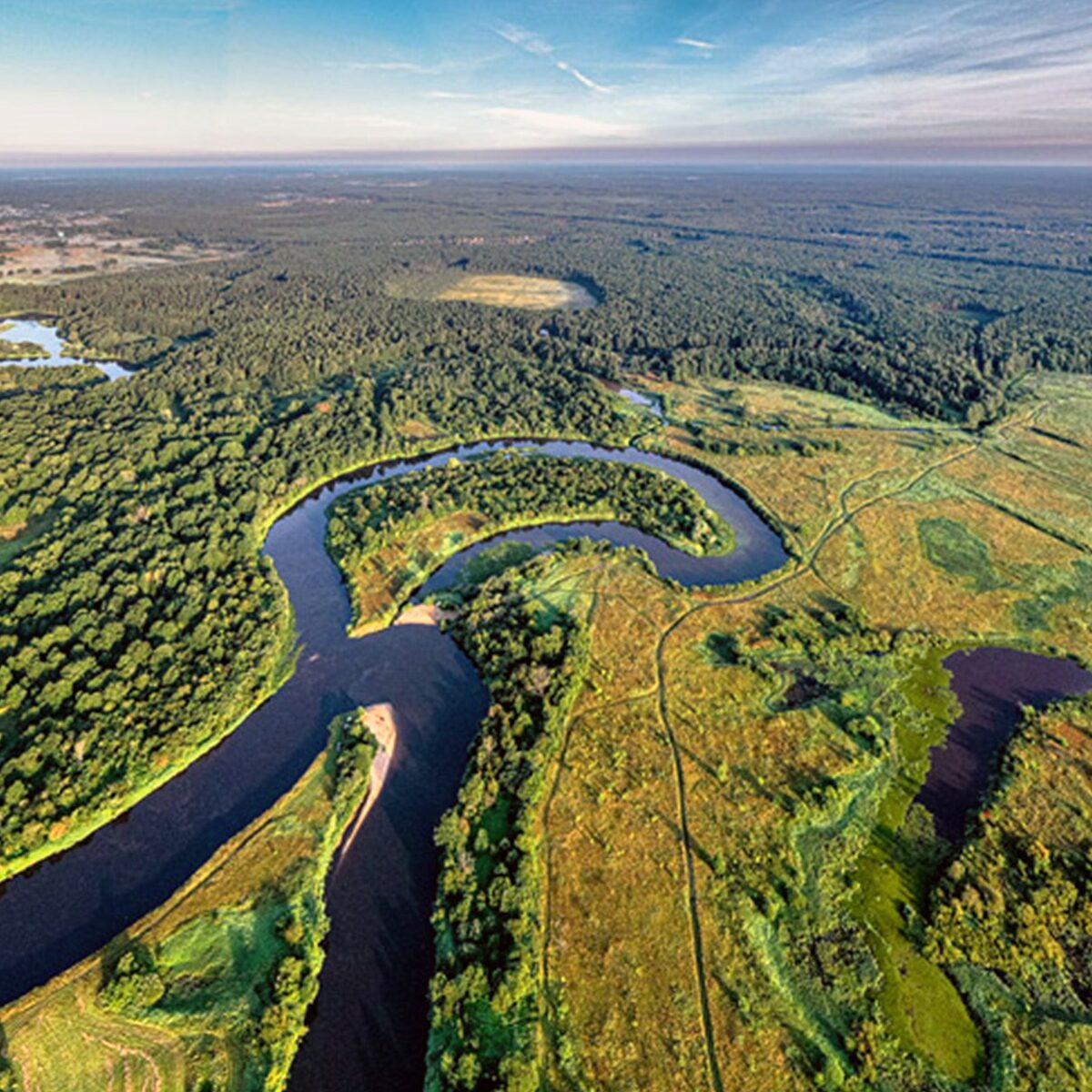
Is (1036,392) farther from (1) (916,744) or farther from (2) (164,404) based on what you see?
(2) (164,404)

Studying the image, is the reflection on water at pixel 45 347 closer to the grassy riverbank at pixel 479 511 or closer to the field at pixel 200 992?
the grassy riverbank at pixel 479 511

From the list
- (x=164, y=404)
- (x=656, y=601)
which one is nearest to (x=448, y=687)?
(x=656, y=601)

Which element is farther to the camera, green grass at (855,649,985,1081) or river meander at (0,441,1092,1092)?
river meander at (0,441,1092,1092)

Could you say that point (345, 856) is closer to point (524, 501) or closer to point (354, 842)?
point (354, 842)

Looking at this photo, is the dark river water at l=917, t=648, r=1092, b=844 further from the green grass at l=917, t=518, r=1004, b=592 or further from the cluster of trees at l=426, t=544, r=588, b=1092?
the cluster of trees at l=426, t=544, r=588, b=1092

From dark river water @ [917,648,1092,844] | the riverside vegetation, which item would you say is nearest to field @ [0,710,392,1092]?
the riverside vegetation
